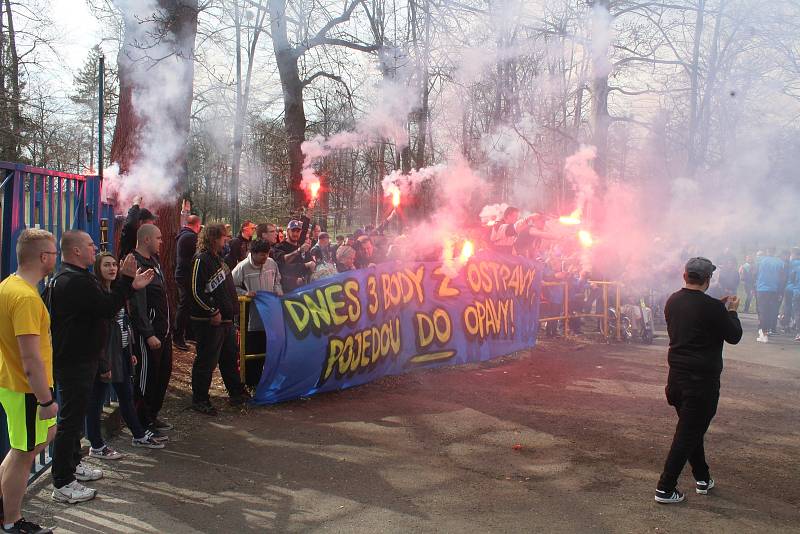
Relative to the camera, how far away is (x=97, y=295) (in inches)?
172

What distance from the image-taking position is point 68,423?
439cm

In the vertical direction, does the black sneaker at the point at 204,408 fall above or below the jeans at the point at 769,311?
below

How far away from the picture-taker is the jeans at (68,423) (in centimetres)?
439

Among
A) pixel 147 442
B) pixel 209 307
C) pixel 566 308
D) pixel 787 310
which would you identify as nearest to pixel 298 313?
pixel 209 307

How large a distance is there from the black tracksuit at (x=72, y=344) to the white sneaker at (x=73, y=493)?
0.04 m

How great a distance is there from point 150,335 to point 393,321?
355 cm

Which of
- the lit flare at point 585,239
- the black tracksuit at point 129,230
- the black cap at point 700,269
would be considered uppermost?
the lit flare at point 585,239

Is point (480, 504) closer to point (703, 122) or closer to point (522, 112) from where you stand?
point (522, 112)

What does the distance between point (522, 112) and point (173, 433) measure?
11180 millimetres

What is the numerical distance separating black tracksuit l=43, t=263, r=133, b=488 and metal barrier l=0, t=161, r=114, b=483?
1.56ft

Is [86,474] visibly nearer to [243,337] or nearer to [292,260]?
[243,337]

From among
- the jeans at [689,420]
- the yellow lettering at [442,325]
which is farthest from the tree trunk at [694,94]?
the jeans at [689,420]

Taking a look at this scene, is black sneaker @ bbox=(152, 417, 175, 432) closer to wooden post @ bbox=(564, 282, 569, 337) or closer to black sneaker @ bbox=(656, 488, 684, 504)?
black sneaker @ bbox=(656, 488, 684, 504)

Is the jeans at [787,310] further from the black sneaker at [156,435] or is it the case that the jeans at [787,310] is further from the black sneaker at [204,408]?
the black sneaker at [156,435]
